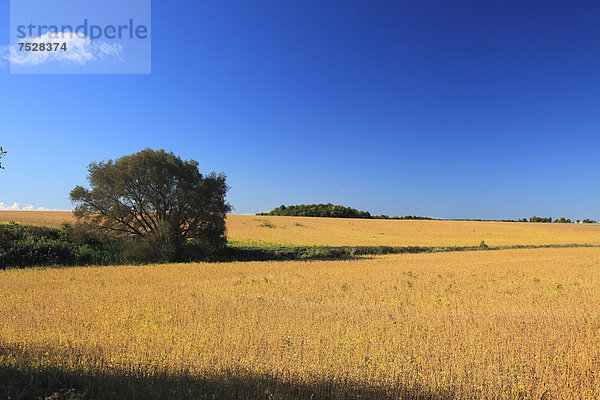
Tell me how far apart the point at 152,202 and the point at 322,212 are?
98.7 metres

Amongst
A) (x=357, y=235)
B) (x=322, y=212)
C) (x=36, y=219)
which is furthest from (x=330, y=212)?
(x=36, y=219)

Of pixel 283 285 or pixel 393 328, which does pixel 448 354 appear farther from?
pixel 283 285

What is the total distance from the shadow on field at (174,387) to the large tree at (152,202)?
2243 cm

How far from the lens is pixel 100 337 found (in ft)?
23.3

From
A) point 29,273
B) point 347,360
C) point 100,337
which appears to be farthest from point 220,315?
point 29,273

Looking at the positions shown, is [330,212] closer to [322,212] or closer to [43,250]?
[322,212]

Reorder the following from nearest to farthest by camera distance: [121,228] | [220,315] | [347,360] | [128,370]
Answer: [128,370]
[347,360]
[220,315]
[121,228]

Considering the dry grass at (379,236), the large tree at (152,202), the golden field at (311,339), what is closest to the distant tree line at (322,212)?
the dry grass at (379,236)

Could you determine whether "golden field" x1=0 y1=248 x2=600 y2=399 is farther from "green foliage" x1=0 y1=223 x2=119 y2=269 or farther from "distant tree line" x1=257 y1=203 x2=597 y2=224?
"distant tree line" x1=257 y1=203 x2=597 y2=224

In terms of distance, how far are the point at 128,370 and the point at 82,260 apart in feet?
78.9

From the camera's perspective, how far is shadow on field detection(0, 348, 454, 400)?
4.59 meters

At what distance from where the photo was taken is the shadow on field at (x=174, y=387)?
459 cm

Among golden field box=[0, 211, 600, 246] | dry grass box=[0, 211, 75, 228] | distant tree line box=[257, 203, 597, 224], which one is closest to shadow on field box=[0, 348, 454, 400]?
golden field box=[0, 211, 600, 246]

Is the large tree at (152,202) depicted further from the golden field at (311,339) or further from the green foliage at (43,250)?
the golden field at (311,339)
